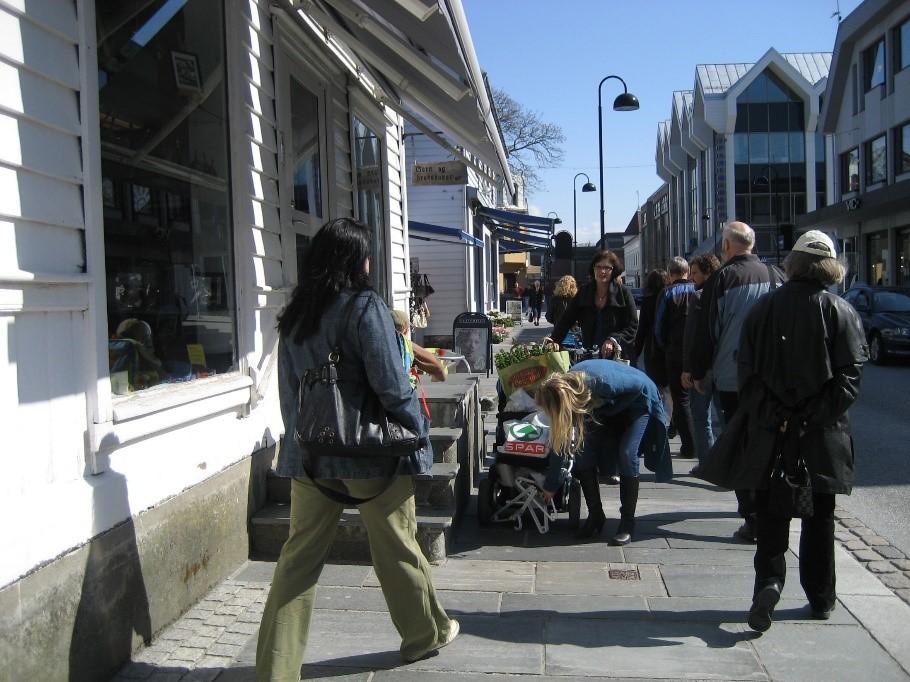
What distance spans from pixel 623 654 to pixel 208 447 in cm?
233

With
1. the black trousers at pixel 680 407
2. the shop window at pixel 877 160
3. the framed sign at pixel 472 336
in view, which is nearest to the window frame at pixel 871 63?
the shop window at pixel 877 160

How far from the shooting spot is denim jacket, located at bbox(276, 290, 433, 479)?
322 centimetres

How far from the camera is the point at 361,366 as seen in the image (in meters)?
3.27

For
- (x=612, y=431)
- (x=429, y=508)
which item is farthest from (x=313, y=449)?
(x=612, y=431)

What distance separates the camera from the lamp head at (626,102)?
21.2 m

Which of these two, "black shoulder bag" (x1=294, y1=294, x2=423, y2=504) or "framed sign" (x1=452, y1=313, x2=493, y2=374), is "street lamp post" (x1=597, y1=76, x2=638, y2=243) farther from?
"black shoulder bag" (x1=294, y1=294, x2=423, y2=504)

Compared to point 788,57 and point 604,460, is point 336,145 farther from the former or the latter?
point 788,57

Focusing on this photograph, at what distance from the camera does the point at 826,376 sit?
3768mm

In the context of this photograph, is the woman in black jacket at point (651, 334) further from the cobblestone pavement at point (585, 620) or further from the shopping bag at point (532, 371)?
the cobblestone pavement at point (585, 620)

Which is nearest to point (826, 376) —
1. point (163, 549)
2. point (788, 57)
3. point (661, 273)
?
point (163, 549)

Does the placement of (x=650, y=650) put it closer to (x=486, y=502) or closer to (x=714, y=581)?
(x=714, y=581)

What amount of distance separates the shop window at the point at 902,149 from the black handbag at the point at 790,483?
27.5m

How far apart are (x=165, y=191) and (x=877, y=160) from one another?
30.9 m

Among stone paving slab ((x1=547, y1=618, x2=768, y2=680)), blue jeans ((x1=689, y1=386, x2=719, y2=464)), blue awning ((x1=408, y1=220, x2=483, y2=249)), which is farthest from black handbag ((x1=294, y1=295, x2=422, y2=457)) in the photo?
blue awning ((x1=408, y1=220, x2=483, y2=249))
